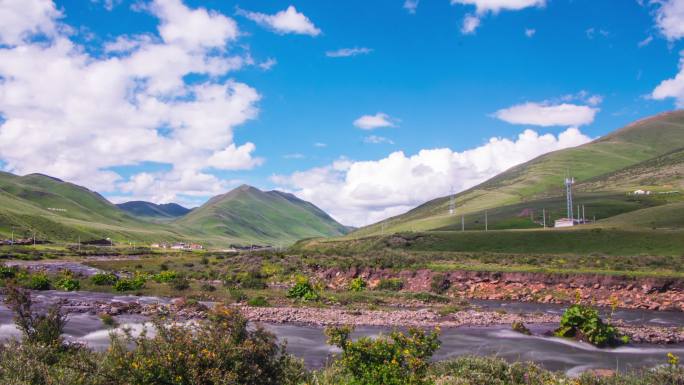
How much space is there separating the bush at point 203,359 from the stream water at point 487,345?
36.3 feet

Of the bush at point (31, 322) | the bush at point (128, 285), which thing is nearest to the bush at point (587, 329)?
the bush at point (31, 322)

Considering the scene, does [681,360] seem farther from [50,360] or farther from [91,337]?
[91,337]

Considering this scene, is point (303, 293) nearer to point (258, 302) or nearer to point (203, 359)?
point (258, 302)

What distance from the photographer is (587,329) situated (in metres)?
30.3

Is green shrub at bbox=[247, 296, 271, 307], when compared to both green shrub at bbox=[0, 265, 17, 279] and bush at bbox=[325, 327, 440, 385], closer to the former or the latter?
bush at bbox=[325, 327, 440, 385]

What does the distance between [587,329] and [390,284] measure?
33208 millimetres

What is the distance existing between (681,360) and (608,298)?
1091 inches

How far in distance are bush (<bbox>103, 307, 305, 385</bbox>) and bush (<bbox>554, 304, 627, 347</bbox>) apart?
2455 cm

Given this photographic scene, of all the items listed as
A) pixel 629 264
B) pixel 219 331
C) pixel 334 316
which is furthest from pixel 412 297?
pixel 219 331

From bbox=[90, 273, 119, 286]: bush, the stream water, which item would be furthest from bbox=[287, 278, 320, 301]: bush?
bbox=[90, 273, 119, 286]: bush

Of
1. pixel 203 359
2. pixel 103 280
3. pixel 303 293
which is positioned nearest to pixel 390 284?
pixel 303 293

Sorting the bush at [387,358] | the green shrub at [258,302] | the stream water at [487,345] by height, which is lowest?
the stream water at [487,345]

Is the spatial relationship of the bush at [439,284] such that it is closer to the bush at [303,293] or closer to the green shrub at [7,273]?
the bush at [303,293]

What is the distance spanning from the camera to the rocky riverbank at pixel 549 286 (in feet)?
165
